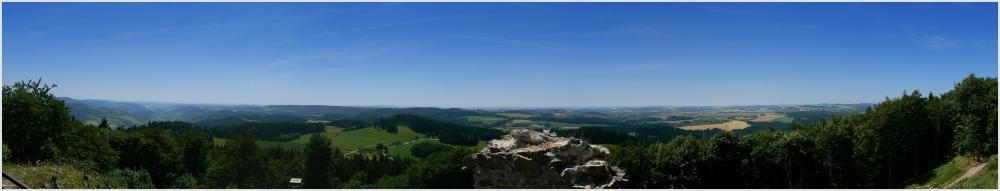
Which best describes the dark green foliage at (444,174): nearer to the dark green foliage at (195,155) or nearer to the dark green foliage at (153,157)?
the dark green foliage at (153,157)

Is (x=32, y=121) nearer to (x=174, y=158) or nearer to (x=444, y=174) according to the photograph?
(x=174, y=158)

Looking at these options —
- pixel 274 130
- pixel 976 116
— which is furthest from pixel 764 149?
pixel 274 130

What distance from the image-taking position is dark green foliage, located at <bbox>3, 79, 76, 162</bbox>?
127 ft

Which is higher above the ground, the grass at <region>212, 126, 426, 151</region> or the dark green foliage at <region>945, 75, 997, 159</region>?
the dark green foliage at <region>945, 75, 997, 159</region>

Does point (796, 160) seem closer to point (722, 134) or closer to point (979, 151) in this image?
point (722, 134)

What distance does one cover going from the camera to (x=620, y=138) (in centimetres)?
8981

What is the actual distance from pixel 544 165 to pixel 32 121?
1668 inches

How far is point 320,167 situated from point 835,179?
57.6m

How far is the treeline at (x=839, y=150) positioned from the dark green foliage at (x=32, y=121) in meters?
45.8

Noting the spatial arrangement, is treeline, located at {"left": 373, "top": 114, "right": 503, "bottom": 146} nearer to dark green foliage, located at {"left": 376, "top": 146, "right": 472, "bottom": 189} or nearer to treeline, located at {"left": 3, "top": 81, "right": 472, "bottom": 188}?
treeline, located at {"left": 3, "top": 81, "right": 472, "bottom": 188}

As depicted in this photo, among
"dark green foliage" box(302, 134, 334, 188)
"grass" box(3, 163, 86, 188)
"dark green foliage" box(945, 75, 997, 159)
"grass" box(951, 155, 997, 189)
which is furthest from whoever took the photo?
"dark green foliage" box(302, 134, 334, 188)

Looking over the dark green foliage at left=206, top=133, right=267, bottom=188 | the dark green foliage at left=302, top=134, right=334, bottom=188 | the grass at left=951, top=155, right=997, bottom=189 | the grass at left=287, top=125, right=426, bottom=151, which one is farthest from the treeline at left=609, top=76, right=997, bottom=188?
the grass at left=287, top=125, right=426, bottom=151

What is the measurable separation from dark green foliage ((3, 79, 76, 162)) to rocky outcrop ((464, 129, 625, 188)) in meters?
34.0

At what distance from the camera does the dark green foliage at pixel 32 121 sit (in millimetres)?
38594
